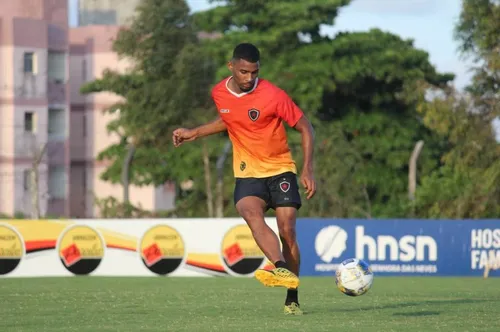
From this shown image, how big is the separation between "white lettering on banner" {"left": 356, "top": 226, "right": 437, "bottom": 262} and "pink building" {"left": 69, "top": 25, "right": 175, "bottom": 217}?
137 feet

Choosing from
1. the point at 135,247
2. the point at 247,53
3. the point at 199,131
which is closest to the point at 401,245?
the point at 135,247

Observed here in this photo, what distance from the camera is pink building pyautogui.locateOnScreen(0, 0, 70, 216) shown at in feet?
188

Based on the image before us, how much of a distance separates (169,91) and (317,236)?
78.3 ft

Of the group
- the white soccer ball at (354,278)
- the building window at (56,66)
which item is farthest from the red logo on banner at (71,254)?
the building window at (56,66)

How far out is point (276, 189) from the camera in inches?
431

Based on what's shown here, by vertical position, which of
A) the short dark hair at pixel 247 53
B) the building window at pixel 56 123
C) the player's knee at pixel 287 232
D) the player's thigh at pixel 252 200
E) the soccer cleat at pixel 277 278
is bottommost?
the soccer cleat at pixel 277 278

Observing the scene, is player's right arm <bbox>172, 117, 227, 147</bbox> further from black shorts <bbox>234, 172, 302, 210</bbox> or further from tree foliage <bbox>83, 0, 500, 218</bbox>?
tree foliage <bbox>83, 0, 500, 218</bbox>

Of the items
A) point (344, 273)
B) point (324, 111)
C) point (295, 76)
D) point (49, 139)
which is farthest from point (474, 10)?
point (49, 139)

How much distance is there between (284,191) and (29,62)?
161ft

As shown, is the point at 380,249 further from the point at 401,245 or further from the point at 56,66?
the point at 56,66

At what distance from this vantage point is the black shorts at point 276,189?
1091 cm

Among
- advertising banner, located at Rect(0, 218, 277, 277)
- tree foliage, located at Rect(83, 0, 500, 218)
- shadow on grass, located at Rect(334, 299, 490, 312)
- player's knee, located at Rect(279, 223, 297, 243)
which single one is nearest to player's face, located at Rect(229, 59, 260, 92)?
player's knee, located at Rect(279, 223, 297, 243)

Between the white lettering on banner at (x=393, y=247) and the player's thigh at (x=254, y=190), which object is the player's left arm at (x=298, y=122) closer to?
the player's thigh at (x=254, y=190)

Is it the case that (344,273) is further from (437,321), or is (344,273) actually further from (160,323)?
(160,323)
